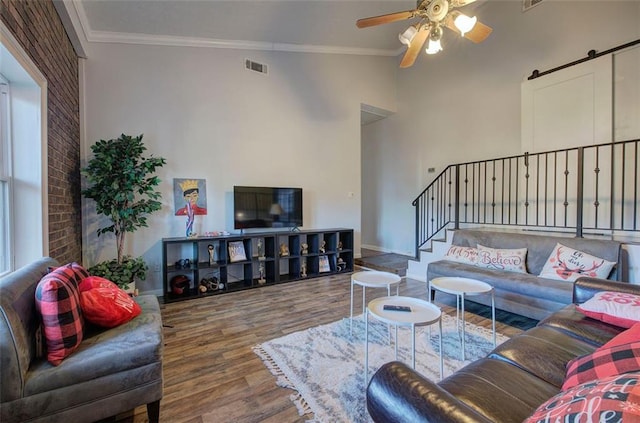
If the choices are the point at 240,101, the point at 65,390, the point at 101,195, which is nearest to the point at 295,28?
the point at 240,101

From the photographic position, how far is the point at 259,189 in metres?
4.28

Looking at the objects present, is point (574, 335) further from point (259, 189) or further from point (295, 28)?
point (295, 28)

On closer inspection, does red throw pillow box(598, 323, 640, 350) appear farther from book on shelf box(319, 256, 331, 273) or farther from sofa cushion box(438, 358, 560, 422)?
book on shelf box(319, 256, 331, 273)

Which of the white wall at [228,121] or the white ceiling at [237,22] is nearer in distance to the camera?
the white ceiling at [237,22]

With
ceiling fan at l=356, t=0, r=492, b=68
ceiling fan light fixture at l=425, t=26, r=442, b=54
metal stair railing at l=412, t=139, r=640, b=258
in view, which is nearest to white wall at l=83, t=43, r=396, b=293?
metal stair railing at l=412, t=139, r=640, b=258

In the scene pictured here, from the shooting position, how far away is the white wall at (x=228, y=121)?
3588 millimetres

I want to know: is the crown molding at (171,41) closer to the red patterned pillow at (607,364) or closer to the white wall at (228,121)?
the white wall at (228,121)

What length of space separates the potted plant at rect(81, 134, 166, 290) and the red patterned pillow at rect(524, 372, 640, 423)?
3.45 meters

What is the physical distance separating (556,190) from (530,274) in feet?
5.27

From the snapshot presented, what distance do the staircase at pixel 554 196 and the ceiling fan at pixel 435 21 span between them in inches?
77.9

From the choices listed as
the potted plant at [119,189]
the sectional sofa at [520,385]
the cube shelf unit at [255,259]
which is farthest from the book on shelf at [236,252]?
the sectional sofa at [520,385]

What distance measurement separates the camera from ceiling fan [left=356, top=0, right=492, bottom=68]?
233cm

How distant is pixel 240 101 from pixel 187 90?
29.0 inches

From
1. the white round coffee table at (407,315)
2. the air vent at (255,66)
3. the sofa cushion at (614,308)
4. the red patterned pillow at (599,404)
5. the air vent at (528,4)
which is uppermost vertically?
the air vent at (528,4)
